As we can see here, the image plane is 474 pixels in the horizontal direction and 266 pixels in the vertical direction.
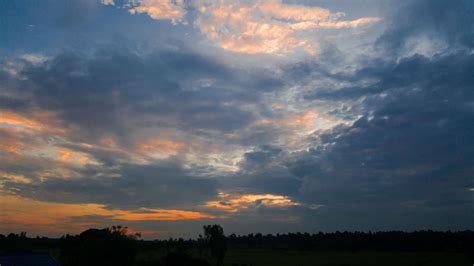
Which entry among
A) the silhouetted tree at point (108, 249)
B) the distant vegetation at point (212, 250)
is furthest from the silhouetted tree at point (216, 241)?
the silhouetted tree at point (108, 249)

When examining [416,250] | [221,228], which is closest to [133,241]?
[221,228]

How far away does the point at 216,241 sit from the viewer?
308 feet

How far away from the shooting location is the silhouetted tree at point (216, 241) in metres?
92.9

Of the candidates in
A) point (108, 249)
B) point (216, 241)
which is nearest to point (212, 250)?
point (216, 241)

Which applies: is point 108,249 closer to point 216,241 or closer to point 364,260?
point 216,241

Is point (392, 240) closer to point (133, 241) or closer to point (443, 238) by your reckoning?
point (443, 238)

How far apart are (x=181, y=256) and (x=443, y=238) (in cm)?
12184

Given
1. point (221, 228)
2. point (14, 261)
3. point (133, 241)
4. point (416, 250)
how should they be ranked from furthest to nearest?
1. point (416, 250)
2. point (221, 228)
3. point (133, 241)
4. point (14, 261)

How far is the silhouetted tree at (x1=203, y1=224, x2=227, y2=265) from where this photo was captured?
9288 centimetres

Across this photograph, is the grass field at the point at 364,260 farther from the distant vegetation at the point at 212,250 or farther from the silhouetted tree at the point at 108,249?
the silhouetted tree at the point at 108,249

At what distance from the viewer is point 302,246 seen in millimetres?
184000

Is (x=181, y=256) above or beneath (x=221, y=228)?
beneath

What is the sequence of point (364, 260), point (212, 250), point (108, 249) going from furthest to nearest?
point (364, 260) → point (212, 250) → point (108, 249)

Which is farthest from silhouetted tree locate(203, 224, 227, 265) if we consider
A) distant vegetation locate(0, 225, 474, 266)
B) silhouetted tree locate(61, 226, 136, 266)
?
silhouetted tree locate(61, 226, 136, 266)
